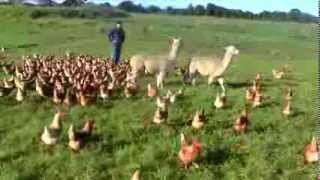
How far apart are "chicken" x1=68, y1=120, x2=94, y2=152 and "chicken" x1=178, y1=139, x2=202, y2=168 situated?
2289mm

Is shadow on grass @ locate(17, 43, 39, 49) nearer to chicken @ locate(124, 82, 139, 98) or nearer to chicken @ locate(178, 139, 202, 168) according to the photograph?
chicken @ locate(124, 82, 139, 98)

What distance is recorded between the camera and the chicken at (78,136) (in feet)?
45.8

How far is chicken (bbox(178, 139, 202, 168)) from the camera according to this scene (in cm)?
1298

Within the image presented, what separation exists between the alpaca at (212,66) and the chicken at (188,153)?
10591mm

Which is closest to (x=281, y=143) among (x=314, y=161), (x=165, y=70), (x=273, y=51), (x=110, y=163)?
(x=314, y=161)

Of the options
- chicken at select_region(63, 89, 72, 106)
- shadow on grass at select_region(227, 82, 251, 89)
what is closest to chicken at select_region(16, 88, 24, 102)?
chicken at select_region(63, 89, 72, 106)

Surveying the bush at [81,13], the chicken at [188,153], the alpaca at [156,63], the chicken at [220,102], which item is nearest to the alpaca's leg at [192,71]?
the alpaca at [156,63]

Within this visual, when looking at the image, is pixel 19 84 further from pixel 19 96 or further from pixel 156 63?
pixel 156 63

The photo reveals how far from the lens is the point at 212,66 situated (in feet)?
80.3

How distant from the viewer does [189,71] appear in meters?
25.3

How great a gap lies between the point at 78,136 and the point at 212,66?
36.0ft

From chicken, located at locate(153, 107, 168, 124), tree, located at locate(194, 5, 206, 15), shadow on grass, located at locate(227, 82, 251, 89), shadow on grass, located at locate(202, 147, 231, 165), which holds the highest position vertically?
chicken, located at locate(153, 107, 168, 124)

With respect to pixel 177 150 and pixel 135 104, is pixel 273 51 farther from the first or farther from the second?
pixel 177 150

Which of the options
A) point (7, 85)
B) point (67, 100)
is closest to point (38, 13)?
point (7, 85)
